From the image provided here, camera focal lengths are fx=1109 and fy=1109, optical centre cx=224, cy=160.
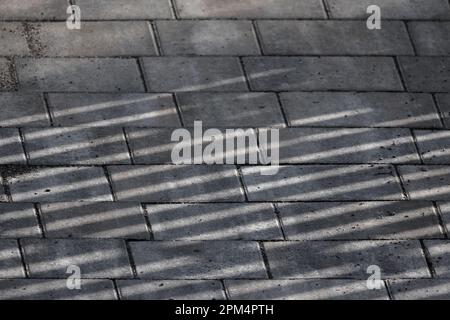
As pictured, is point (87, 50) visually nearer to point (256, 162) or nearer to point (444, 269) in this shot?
point (256, 162)

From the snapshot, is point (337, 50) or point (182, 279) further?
point (337, 50)

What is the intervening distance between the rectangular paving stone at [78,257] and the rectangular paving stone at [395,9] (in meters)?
3.37

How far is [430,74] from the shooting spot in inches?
392

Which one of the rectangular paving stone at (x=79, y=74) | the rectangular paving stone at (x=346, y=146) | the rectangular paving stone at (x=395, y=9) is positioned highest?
the rectangular paving stone at (x=395, y=9)

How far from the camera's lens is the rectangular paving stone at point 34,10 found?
10117 millimetres

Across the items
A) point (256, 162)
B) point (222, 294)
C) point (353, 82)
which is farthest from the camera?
point (353, 82)

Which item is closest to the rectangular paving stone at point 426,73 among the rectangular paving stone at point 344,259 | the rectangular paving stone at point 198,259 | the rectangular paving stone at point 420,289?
the rectangular paving stone at point 344,259

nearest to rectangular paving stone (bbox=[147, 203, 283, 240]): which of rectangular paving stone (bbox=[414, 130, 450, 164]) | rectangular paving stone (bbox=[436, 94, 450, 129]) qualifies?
rectangular paving stone (bbox=[414, 130, 450, 164])

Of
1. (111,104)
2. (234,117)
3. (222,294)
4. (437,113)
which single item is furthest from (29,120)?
(437,113)

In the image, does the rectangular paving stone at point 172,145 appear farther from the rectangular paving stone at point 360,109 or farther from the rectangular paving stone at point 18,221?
the rectangular paving stone at point 18,221

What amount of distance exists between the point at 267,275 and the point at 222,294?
15.2 inches

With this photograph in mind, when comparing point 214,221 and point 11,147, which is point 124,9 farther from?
point 214,221

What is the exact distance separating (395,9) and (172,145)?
2.75 meters

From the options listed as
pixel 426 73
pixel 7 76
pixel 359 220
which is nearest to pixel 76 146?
pixel 7 76
